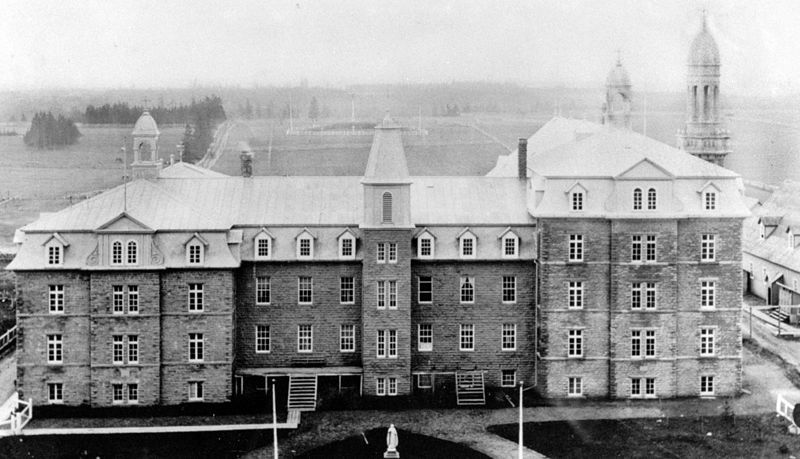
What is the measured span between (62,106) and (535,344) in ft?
213

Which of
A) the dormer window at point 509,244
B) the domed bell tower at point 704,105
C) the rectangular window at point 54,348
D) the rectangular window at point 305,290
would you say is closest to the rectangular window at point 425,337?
the dormer window at point 509,244

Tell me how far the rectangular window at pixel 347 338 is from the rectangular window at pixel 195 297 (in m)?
9.16

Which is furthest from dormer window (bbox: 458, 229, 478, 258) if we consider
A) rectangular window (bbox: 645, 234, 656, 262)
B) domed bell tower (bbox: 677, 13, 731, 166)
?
domed bell tower (bbox: 677, 13, 731, 166)

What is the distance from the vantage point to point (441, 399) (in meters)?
60.6

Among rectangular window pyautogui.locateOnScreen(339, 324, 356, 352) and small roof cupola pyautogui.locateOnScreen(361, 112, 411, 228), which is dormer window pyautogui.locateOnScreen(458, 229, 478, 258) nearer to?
small roof cupola pyautogui.locateOnScreen(361, 112, 411, 228)

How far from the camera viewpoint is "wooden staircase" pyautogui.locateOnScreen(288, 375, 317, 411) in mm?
58844

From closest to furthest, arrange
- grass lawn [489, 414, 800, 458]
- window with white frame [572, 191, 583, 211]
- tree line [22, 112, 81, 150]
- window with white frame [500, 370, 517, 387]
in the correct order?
grass lawn [489, 414, 800, 458] → window with white frame [572, 191, 583, 211] → window with white frame [500, 370, 517, 387] → tree line [22, 112, 81, 150]

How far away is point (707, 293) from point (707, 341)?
9.92 ft

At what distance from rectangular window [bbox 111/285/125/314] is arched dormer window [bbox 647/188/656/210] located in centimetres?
3258

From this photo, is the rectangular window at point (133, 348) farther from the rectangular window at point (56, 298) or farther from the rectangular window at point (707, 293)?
the rectangular window at point (707, 293)

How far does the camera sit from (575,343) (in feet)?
200

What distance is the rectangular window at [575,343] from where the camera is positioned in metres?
60.8

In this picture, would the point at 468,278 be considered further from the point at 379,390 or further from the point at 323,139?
the point at 323,139

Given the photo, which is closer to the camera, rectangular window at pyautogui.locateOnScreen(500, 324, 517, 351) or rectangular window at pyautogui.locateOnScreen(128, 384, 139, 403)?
rectangular window at pyautogui.locateOnScreen(128, 384, 139, 403)
